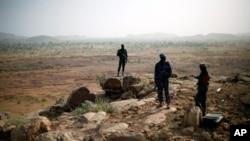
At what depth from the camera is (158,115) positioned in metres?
6.69

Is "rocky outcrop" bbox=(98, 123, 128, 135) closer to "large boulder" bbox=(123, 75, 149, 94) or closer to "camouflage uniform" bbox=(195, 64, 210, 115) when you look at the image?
"camouflage uniform" bbox=(195, 64, 210, 115)

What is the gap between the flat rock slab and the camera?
6293 millimetres

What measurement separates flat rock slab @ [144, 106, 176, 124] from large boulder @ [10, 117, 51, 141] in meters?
3.03

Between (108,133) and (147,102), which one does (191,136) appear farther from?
(147,102)

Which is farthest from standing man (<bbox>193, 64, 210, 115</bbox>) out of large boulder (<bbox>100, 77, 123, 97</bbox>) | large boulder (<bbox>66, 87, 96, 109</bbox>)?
large boulder (<bbox>100, 77, 123, 97</bbox>)

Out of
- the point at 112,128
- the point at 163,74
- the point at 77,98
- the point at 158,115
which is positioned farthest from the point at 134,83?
the point at 112,128

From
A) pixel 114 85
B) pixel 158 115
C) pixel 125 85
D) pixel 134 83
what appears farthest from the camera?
pixel 114 85

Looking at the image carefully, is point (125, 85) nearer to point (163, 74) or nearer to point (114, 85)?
point (114, 85)

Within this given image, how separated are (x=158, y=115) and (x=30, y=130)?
3705 mm

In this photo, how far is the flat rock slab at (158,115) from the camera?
6.29 metres

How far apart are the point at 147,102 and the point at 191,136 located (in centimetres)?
328

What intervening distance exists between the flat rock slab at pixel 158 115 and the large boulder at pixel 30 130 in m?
3.03

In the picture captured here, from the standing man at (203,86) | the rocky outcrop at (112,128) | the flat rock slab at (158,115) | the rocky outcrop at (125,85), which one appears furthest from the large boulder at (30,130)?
the rocky outcrop at (125,85)

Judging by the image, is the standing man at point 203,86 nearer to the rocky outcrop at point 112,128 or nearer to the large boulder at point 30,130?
the rocky outcrop at point 112,128
